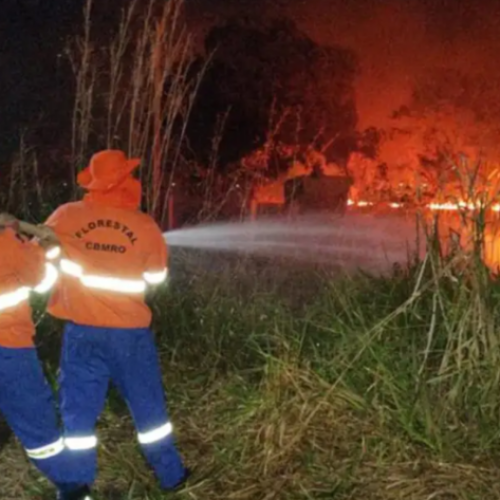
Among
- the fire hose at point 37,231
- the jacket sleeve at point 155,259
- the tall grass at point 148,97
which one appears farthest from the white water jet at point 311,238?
the fire hose at point 37,231

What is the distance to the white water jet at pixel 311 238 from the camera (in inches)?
317

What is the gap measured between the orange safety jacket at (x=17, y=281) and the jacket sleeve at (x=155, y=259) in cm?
48

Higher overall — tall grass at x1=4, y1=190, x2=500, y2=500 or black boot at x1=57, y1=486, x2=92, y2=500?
tall grass at x1=4, y1=190, x2=500, y2=500

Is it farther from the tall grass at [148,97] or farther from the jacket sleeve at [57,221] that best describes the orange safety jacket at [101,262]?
the tall grass at [148,97]

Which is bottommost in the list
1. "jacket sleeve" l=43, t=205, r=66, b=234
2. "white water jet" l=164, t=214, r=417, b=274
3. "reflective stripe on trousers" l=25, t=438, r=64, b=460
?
"reflective stripe on trousers" l=25, t=438, r=64, b=460

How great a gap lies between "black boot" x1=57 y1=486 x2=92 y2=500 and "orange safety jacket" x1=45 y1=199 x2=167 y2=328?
0.74m

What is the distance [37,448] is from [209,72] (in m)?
12.5

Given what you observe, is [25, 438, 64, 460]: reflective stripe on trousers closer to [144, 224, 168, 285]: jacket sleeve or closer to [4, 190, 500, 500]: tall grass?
[4, 190, 500, 500]: tall grass

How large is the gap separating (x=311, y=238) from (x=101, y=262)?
5.00 meters

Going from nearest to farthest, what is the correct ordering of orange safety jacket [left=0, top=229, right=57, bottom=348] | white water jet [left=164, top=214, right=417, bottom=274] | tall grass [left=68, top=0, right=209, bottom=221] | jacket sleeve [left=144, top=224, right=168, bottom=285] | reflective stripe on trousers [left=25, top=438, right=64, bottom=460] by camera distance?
1. orange safety jacket [left=0, top=229, right=57, bottom=348]
2. reflective stripe on trousers [left=25, top=438, right=64, bottom=460]
3. jacket sleeve [left=144, top=224, right=168, bottom=285]
4. tall grass [left=68, top=0, right=209, bottom=221]
5. white water jet [left=164, top=214, right=417, bottom=274]

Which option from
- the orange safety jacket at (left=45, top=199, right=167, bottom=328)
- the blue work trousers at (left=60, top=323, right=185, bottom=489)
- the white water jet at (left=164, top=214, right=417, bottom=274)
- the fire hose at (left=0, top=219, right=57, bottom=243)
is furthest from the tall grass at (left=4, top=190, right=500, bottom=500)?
the white water jet at (left=164, top=214, right=417, bottom=274)

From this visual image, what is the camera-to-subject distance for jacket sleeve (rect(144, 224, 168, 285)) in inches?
178

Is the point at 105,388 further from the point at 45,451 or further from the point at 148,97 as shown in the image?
the point at 148,97

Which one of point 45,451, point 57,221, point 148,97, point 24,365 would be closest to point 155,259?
point 57,221
